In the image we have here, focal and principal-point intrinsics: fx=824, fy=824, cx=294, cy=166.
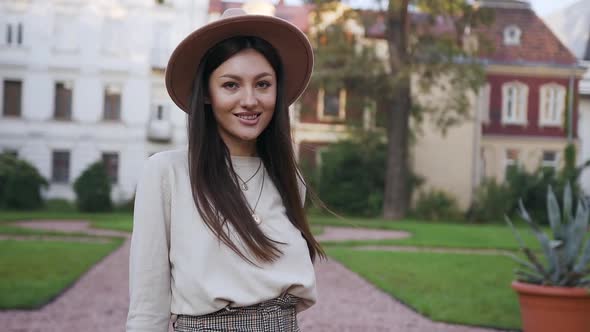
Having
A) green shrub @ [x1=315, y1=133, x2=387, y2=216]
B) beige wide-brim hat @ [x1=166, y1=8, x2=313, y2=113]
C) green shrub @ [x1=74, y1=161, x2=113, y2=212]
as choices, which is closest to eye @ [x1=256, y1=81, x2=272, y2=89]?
beige wide-brim hat @ [x1=166, y1=8, x2=313, y2=113]

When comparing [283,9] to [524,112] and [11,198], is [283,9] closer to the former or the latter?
[524,112]

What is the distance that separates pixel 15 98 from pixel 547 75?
2268cm

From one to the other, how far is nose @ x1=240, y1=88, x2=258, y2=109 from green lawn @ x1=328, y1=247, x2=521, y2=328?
6.29 m

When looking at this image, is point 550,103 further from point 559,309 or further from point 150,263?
point 150,263

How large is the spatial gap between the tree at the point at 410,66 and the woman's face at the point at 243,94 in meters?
22.5

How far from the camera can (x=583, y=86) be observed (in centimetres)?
3709

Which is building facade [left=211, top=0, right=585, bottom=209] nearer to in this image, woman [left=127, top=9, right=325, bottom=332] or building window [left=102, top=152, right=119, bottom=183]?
building window [left=102, top=152, right=119, bottom=183]

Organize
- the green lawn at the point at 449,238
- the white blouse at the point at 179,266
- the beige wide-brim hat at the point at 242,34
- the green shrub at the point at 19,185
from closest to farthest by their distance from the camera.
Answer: the white blouse at the point at 179,266 < the beige wide-brim hat at the point at 242,34 < the green lawn at the point at 449,238 < the green shrub at the point at 19,185

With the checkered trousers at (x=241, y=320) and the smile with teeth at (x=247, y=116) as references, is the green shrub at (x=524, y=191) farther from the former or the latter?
the checkered trousers at (x=241, y=320)

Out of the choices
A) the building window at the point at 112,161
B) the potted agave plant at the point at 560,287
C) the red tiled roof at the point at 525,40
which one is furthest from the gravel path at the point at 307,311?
the red tiled roof at the point at 525,40

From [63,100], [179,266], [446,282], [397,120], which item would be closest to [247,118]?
[179,266]

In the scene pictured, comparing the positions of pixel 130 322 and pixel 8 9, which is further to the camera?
pixel 8 9

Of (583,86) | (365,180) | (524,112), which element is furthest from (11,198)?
(583,86)

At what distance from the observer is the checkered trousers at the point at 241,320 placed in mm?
2213
